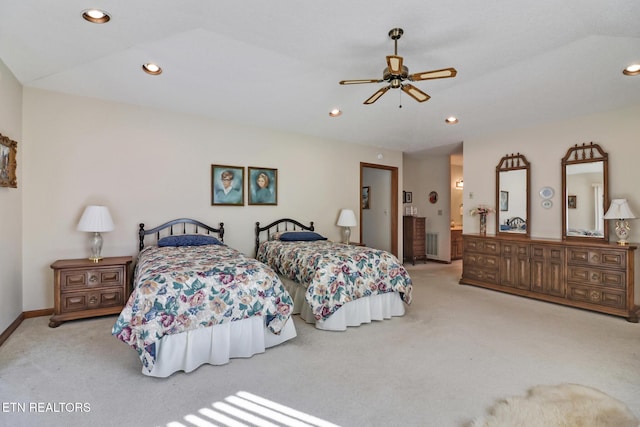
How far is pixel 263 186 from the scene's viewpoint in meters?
5.16

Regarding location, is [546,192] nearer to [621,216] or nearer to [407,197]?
[621,216]

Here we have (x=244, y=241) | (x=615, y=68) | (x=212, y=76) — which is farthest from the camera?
(x=244, y=241)

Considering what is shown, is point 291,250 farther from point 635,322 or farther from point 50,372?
point 635,322

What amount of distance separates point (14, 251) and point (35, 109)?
1603 mm

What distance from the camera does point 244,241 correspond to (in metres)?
5.02

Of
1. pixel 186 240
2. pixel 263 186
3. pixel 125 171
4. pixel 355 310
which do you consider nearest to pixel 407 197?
pixel 263 186

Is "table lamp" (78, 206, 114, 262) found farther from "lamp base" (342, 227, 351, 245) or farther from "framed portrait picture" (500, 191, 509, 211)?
"framed portrait picture" (500, 191, 509, 211)

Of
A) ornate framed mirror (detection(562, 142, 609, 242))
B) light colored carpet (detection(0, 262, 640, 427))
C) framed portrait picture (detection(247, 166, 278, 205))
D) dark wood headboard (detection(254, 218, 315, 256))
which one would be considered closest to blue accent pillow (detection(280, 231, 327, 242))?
dark wood headboard (detection(254, 218, 315, 256))

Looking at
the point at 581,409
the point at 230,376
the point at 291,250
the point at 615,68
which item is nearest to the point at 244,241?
the point at 291,250

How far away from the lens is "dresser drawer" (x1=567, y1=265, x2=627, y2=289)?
12.4 feet

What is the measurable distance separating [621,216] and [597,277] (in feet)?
2.59

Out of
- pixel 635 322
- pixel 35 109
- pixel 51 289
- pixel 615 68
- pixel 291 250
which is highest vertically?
pixel 615 68

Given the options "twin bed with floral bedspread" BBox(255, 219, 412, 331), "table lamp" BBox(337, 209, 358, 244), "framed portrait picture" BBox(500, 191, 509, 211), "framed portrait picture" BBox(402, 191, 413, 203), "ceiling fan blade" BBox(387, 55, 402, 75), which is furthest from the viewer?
"framed portrait picture" BBox(402, 191, 413, 203)

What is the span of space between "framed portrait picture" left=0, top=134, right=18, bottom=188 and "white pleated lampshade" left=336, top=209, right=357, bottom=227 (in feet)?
14.1
